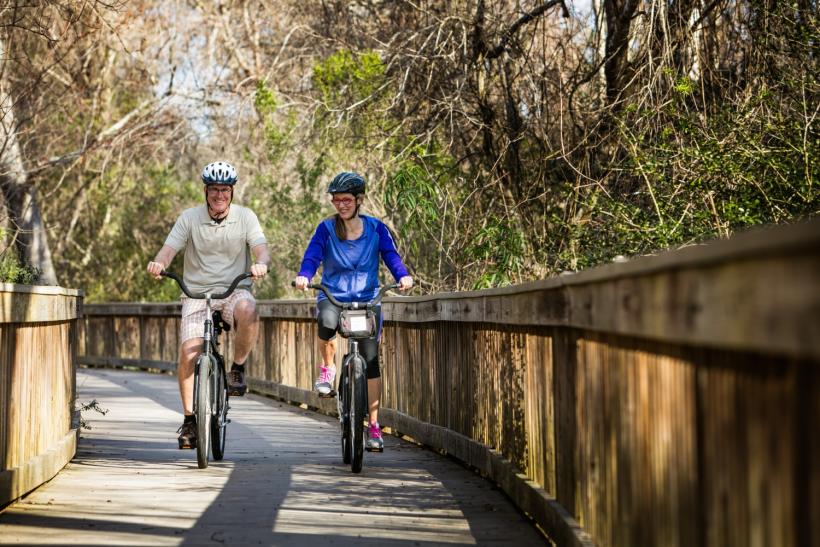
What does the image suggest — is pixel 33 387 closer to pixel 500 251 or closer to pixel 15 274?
pixel 500 251

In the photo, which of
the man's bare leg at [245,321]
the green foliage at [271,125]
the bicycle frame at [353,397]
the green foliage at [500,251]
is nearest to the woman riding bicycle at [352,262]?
the bicycle frame at [353,397]

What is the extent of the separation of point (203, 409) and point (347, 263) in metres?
1.38

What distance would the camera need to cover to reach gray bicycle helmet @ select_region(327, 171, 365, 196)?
902 centimetres

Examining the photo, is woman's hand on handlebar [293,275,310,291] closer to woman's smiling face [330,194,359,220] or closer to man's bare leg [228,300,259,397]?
man's bare leg [228,300,259,397]

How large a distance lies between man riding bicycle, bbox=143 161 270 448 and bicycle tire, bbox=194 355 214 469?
0.30 meters

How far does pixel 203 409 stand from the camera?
28.4 ft

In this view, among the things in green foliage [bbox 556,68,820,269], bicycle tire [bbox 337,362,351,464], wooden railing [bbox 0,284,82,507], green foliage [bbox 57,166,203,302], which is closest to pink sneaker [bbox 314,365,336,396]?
bicycle tire [bbox 337,362,351,464]

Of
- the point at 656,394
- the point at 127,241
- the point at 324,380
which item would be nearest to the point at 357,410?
the point at 324,380

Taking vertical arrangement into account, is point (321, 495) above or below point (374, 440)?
below

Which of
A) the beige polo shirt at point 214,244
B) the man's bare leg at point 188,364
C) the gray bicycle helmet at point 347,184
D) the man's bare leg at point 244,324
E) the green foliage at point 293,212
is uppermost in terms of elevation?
the green foliage at point 293,212

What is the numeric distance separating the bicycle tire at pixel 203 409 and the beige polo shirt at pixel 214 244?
0.63m

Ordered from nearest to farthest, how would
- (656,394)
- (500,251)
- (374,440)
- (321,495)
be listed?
(656,394) < (321,495) < (374,440) < (500,251)

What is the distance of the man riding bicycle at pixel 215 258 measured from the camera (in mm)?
9086

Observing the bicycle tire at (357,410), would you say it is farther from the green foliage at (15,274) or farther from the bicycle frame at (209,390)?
the green foliage at (15,274)
